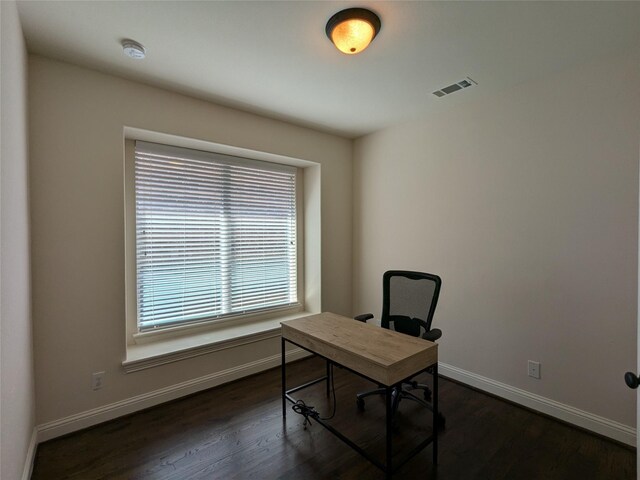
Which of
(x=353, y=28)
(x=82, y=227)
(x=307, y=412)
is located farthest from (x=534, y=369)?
(x=82, y=227)

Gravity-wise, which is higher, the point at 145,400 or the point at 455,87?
the point at 455,87

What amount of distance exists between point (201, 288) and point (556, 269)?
10.2 ft

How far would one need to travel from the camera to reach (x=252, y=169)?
342 centimetres

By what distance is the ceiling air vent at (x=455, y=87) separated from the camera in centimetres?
243

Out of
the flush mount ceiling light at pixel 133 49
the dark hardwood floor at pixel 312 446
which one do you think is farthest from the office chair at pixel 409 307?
the flush mount ceiling light at pixel 133 49

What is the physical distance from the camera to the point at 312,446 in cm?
202

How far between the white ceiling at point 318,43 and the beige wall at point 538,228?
333 millimetres

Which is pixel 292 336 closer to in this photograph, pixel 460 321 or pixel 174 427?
pixel 174 427

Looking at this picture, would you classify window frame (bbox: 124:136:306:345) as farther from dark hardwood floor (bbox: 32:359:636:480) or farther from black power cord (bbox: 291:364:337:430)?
black power cord (bbox: 291:364:337:430)

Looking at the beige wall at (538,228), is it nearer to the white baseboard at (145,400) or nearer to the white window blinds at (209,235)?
the white window blinds at (209,235)

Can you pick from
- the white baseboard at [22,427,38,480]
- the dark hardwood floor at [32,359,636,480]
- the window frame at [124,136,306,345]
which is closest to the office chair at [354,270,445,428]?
the dark hardwood floor at [32,359,636,480]

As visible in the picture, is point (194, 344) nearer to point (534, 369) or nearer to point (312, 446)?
point (312, 446)

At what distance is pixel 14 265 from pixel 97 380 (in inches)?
46.1

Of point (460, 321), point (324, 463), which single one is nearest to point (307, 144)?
point (460, 321)
